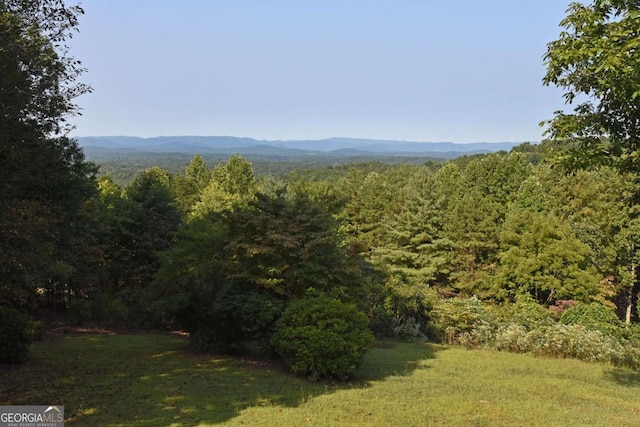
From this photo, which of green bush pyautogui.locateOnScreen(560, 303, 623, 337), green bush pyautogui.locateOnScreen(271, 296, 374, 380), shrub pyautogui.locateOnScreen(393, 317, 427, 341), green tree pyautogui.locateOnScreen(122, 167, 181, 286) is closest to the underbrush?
green bush pyautogui.locateOnScreen(560, 303, 623, 337)

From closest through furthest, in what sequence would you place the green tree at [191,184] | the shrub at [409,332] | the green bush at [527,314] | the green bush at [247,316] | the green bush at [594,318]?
the green bush at [247,316], the green bush at [527,314], the green bush at [594,318], the shrub at [409,332], the green tree at [191,184]

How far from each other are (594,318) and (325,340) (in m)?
16.4

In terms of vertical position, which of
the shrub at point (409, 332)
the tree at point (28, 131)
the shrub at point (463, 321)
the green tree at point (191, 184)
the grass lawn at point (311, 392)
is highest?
the tree at point (28, 131)

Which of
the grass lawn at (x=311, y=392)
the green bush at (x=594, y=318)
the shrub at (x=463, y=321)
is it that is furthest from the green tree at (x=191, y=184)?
the grass lawn at (x=311, y=392)

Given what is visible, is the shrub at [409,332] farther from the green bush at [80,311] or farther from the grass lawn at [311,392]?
the green bush at [80,311]

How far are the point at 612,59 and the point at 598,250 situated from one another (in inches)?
1066

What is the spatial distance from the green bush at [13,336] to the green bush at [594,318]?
20332 mm

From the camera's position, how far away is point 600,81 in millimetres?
6098

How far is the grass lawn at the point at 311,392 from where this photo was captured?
25.2 ft

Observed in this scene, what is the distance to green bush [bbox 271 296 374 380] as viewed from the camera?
10016mm

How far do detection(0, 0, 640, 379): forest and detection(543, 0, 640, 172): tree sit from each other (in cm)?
3

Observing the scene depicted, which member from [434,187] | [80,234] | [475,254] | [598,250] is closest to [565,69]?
[80,234]

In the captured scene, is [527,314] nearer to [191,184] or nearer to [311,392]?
[311,392]

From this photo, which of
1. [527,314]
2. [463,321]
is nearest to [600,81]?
[463,321]
